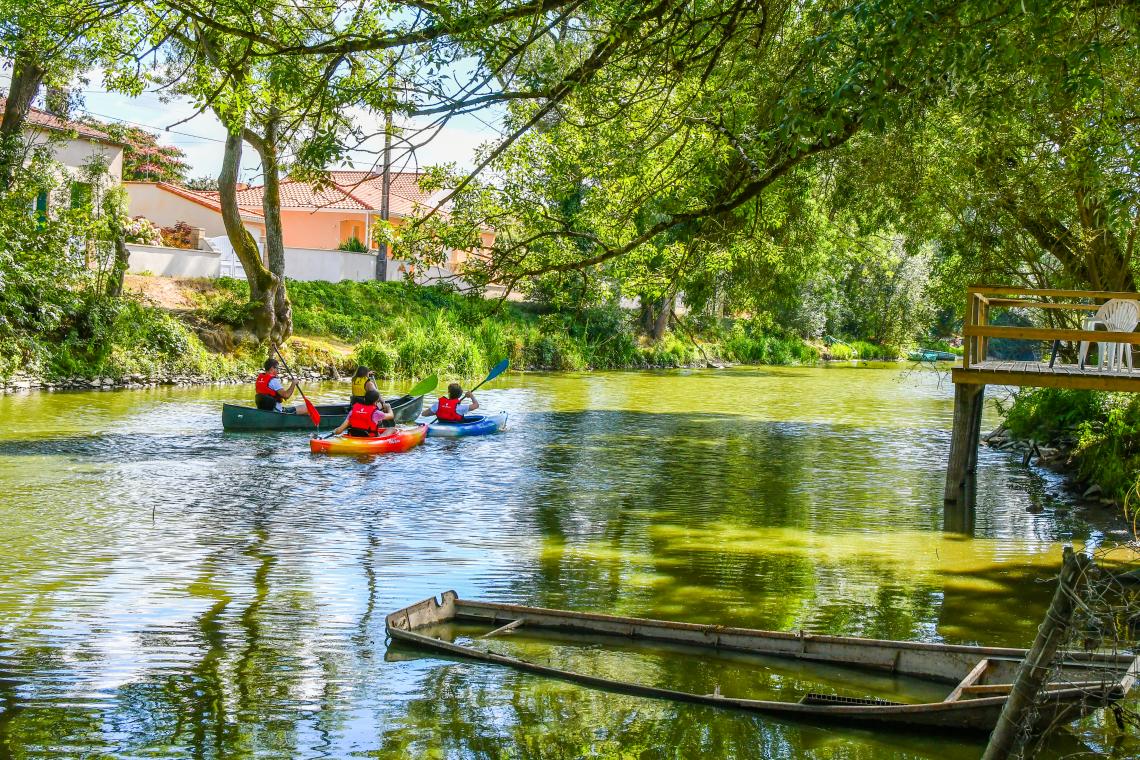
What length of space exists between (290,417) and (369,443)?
289 centimetres

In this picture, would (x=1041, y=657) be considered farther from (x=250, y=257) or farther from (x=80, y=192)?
(x=80, y=192)

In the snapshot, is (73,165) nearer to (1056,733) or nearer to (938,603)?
(938,603)

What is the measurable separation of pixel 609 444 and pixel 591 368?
818 inches

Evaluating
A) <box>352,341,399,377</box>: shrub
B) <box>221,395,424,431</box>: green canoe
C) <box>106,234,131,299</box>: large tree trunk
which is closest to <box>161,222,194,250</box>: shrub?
<box>352,341,399,377</box>: shrub

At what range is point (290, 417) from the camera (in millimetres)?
20531

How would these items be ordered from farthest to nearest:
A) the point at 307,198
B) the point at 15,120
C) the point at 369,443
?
the point at 307,198 < the point at 15,120 < the point at 369,443

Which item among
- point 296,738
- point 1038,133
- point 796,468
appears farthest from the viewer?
point 796,468

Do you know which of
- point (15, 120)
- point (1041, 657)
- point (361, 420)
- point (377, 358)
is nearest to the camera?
point (1041, 657)

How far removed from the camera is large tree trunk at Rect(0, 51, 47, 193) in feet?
83.3

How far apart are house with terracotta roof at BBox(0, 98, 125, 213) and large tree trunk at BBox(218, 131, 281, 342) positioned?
130 inches

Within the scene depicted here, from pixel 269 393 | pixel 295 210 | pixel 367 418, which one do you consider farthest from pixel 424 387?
pixel 295 210

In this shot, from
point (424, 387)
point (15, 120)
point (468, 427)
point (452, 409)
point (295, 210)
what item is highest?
point (295, 210)

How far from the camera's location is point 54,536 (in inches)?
458

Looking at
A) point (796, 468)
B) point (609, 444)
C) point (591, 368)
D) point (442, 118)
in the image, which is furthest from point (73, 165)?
point (442, 118)
